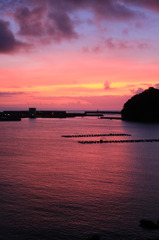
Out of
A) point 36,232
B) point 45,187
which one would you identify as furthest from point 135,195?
point 36,232

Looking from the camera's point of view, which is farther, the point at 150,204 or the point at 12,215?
the point at 150,204

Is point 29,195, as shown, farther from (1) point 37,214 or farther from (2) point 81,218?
(2) point 81,218

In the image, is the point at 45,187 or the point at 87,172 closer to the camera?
the point at 45,187

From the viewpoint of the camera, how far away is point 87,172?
39.4m

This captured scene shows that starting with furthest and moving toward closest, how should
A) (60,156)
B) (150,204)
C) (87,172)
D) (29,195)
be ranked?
(60,156) < (87,172) < (29,195) < (150,204)

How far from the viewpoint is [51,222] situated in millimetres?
21734

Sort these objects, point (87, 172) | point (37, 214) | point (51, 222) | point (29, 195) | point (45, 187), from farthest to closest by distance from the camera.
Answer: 1. point (87, 172)
2. point (45, 187)
3. point (29, 195)
4. point (37, 214)
5. point (51, 222)

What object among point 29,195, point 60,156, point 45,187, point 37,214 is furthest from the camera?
point 60,156

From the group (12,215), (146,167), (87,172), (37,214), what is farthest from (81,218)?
(146,167)

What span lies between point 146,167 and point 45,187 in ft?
65.6

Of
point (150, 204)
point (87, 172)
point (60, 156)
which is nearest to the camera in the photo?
point (150, 204)

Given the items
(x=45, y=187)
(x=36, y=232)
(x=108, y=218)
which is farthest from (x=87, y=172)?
(x=36, y=232)

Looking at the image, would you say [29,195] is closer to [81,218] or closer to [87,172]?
[81,218]

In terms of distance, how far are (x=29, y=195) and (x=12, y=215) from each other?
520cm
